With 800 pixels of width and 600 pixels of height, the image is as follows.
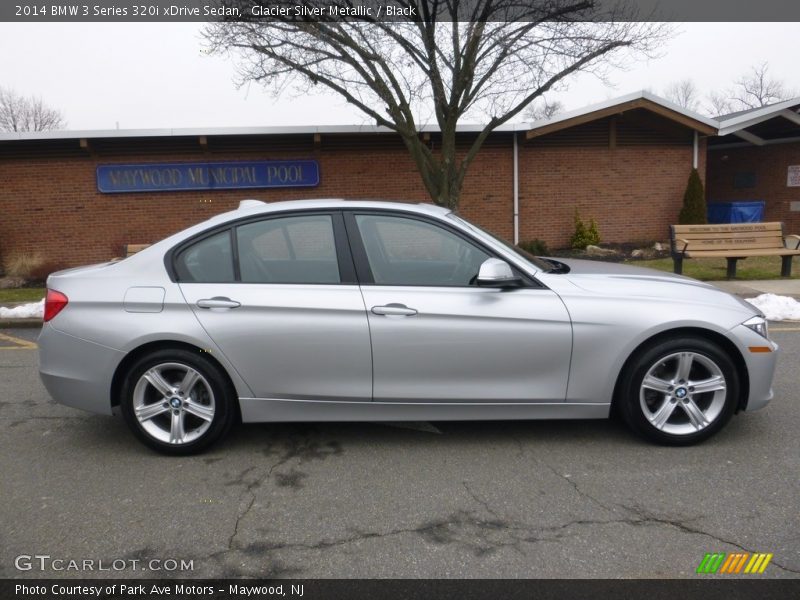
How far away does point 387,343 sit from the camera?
3799 mm

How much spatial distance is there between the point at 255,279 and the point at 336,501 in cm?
Answer: 146

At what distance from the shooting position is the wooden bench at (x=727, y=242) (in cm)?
1135

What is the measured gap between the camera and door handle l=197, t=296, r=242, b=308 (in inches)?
152

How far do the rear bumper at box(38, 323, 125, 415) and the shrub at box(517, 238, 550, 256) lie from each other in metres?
12.0

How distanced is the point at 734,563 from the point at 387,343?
2.04m

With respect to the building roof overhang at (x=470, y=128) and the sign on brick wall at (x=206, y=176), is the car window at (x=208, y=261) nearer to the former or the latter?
the building roof overhang at (x=470, y=128)

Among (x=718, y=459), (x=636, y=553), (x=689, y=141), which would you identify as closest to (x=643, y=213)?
(x=689, y=141)

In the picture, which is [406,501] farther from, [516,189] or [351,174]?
[516,189]

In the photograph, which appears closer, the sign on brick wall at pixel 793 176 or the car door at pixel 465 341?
the car door at pixel 465 341

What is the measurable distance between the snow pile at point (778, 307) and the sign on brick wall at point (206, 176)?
9.82 metres

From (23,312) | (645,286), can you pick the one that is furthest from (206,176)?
(645,286)

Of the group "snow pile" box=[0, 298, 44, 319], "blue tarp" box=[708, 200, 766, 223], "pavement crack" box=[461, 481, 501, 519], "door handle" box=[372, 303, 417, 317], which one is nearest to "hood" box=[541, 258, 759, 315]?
"door handle" box=[372, 303, 417, 317]
